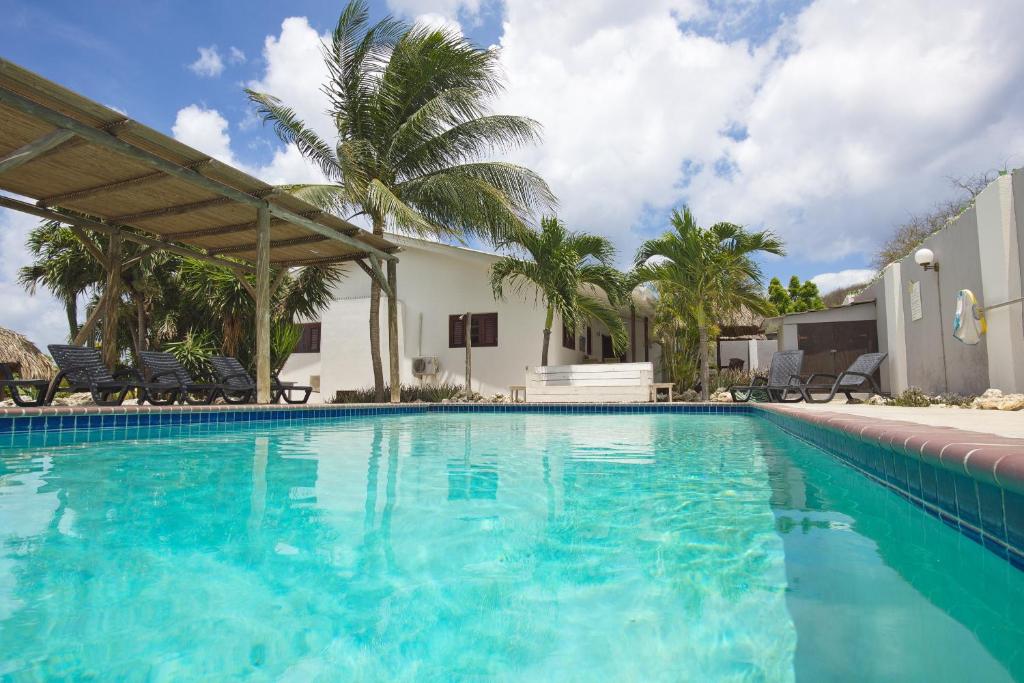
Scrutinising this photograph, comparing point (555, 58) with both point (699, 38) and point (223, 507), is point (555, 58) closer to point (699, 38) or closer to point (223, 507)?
point (699, 38)

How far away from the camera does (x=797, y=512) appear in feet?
9.50

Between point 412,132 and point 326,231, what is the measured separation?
3965mm

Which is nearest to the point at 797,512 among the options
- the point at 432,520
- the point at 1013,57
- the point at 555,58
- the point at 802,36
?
the point at 432,520

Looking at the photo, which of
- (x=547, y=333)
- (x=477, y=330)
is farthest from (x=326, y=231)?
(x=477, y=330)

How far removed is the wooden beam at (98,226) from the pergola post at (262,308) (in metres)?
2.57

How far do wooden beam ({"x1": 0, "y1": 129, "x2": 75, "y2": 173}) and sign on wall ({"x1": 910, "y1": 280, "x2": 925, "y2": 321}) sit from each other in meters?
12.9

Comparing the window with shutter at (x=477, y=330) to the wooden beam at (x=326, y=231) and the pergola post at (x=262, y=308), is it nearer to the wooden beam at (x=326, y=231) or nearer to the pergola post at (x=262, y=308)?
the wooden beam at (x=326, y=231)

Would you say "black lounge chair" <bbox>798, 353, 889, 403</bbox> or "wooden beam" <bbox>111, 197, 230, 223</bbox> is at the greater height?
"wooden beam" <bbox>111, 197, 230, 223</bbox>

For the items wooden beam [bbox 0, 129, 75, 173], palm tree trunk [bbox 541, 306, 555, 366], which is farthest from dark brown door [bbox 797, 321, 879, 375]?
wooden beam [bbox 0, 129, 75, 173]

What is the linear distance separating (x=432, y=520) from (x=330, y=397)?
14.9 m

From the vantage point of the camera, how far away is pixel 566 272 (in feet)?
46.5

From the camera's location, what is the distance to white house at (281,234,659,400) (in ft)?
53.8

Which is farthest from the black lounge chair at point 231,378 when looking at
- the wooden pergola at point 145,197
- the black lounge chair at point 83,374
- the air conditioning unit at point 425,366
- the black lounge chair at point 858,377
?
the black lounge chair at point 858,377

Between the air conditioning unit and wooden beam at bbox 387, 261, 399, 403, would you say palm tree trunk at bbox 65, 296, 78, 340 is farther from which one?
wooden beam at bbox 387, 261, 399, 403
